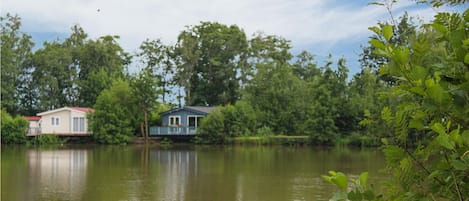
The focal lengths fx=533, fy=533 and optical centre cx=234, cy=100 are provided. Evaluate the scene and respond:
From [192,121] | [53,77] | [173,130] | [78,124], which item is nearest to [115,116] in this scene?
[78,124]

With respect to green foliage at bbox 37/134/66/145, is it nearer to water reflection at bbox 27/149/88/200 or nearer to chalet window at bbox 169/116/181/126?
chalet window at bbox 169/116/181/126

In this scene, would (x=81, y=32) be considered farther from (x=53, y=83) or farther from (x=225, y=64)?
(x=225, y=64)

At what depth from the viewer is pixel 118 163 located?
1969 cm

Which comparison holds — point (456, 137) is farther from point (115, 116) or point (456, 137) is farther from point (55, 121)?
point (55, 121)

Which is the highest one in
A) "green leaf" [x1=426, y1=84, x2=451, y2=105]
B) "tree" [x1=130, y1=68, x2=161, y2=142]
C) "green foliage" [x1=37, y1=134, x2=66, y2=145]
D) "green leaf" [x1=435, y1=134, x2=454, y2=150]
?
"tree" [x1=130, y1=68, x2=161, y2=142]

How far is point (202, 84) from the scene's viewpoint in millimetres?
44312

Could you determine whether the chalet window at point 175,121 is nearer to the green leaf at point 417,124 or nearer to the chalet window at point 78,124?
the chalet window at point 78,124

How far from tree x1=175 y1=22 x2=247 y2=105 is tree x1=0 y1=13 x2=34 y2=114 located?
1248 centimetres

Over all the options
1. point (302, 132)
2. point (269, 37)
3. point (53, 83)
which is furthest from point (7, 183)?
point (269, 37)

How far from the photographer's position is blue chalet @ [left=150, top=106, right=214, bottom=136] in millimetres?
34897

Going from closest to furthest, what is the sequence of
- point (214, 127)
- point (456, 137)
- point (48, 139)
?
point (456, 137)
point (214, 127)
point (48, 139)

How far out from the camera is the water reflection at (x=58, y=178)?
1191 centimetres

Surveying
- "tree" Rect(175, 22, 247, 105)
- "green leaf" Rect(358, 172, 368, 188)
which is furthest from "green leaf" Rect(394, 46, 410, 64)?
"tree" Rect(175, 22, 247, 105)

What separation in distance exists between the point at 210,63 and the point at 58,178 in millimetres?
29637
